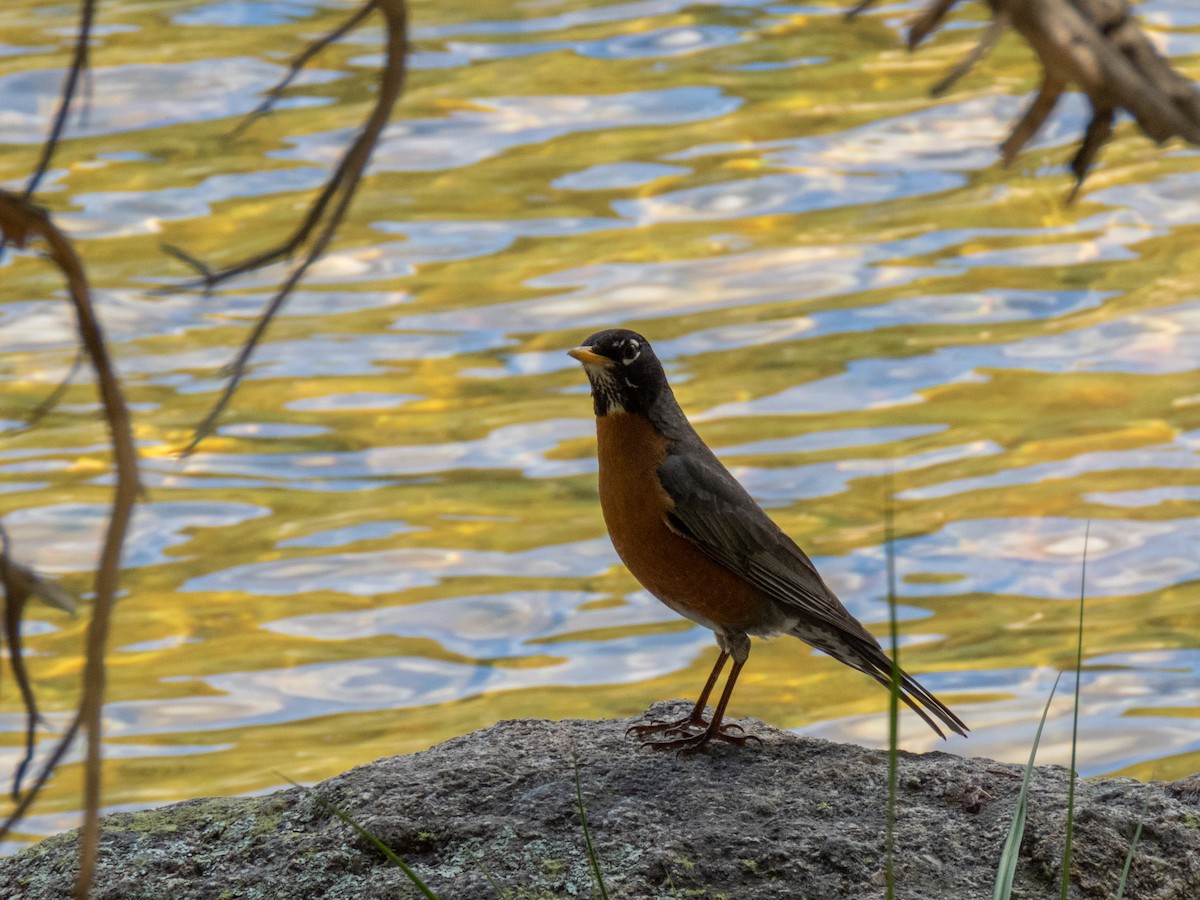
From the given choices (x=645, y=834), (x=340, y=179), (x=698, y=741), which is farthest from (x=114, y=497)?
(x=698, y=741)

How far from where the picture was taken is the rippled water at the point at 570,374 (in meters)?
8.66

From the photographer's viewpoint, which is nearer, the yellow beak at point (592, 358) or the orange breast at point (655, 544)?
the orange breast at point (655, 544)

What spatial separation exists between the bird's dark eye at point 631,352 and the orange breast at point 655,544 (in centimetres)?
16

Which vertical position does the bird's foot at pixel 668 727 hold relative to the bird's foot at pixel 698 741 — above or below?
below

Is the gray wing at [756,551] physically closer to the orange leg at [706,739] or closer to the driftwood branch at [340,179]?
the orange leg at [706,739]

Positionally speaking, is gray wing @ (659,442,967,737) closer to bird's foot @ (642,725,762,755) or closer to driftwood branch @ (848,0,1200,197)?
bird's foot @ (642,725,762,755)

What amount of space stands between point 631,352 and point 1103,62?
3048 millimetres

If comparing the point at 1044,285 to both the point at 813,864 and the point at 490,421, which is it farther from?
the point at 813,864

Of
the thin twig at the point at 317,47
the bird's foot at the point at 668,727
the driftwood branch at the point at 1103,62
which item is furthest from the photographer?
the bird's foot at the point at 668,727

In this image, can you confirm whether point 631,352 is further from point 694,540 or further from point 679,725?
point 679,725

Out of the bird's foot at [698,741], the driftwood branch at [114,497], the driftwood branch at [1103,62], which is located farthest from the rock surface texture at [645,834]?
the driftwood branch at [1103,62]

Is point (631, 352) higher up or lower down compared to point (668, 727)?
higher up

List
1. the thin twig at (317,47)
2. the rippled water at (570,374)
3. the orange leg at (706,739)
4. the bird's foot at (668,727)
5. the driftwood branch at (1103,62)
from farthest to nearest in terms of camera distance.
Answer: the rippled water at (570,374)
the bird's foot at (668,727)
the orange leg at (706,739)
the thin twig at (317,47)
the driftwood branch at (1103,62)

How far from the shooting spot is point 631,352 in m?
4.60
